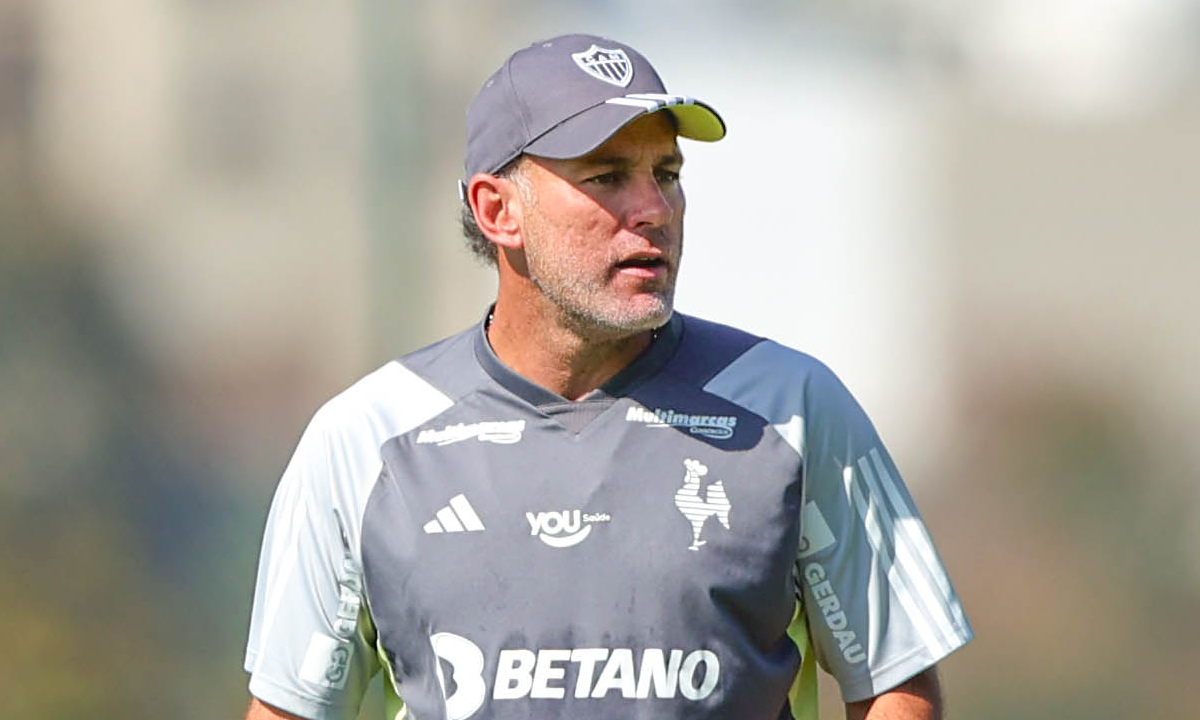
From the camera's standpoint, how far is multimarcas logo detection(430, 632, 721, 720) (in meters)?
2.13

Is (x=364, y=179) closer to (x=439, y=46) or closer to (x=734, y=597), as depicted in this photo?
(x=439, y=46)

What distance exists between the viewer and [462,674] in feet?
7.15

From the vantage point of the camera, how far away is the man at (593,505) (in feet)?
7.10

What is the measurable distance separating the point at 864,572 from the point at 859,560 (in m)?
0.02

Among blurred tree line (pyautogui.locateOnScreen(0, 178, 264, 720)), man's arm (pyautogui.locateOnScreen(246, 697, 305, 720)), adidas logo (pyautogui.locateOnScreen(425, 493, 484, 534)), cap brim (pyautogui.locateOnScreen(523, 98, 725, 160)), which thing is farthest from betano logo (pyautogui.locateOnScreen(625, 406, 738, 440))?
blurred tree line (pyautogui.locateOnScreen(0, 178, 264, 720))

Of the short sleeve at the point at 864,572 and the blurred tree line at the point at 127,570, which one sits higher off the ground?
the short sleeve at the point at 864,572

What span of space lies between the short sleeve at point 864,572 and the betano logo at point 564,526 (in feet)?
0.93

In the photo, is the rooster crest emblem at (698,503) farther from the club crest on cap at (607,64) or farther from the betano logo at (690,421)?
the club crest on cap at (607,64)

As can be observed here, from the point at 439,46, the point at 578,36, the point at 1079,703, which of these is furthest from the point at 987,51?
the point at 578,36

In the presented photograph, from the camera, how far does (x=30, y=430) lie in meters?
4.81

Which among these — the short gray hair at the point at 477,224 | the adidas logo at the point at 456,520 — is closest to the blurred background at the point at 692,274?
the short gray hair at the point at 477,224

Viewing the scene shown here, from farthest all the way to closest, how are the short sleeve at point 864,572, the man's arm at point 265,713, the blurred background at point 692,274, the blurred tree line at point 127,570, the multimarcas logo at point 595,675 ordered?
the blurred tree line at point 127,570
the blurred background at point 692,274
the man's arm at point 265,713
the short sleeve at point 864,572
the multimarcas logo at point 595,675

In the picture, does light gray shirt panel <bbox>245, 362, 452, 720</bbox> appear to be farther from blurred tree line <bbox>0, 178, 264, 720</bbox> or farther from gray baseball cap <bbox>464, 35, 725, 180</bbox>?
blurred tree line <bbox>0, 178, 264, 720</bbox>

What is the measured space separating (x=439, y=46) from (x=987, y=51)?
4.77 feet
